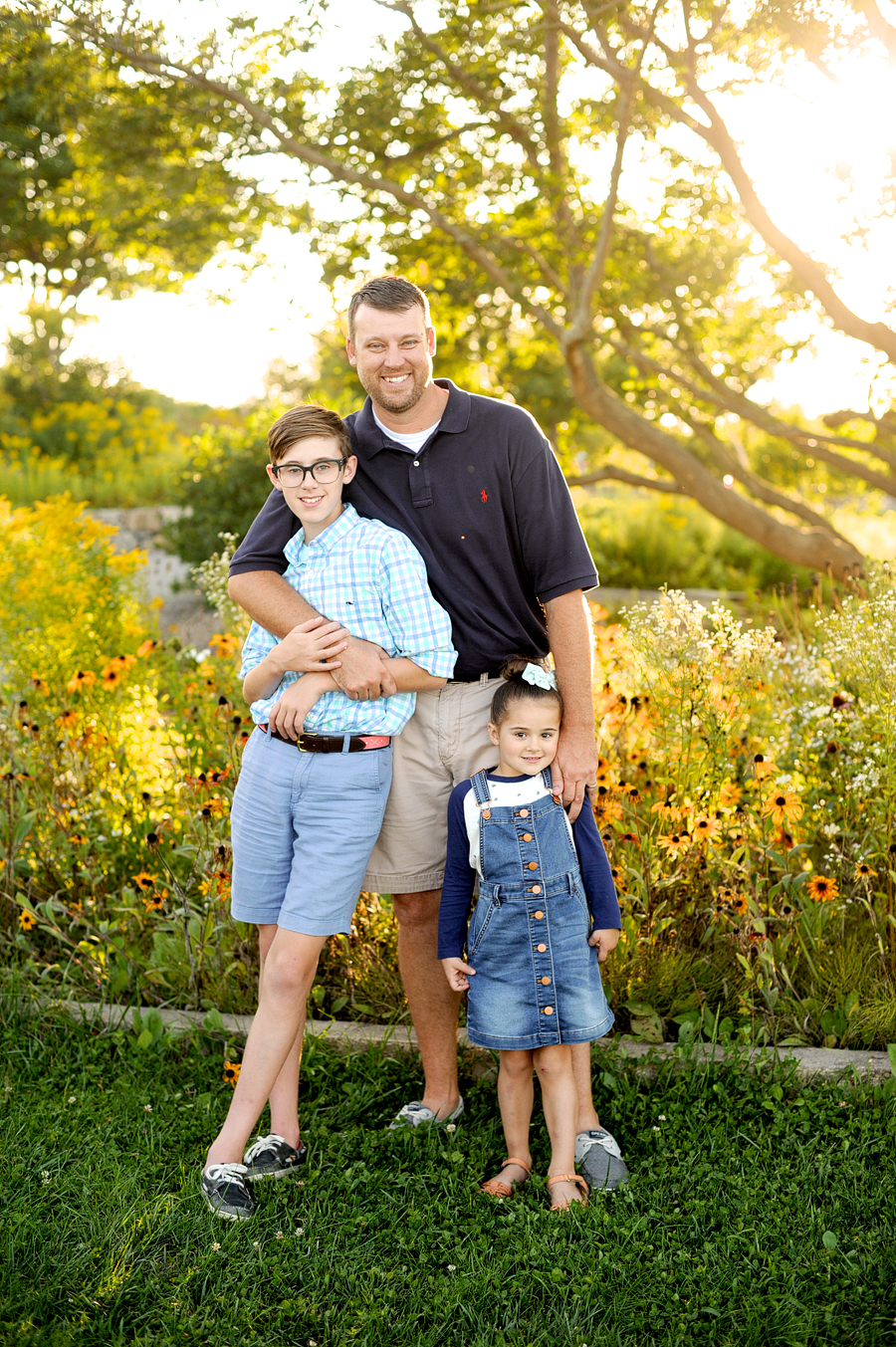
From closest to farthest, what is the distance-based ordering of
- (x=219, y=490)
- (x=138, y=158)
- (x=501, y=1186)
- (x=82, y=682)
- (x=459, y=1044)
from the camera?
(x=501, y=1186) → (x=459, y=1044) → (x=82, y=682) → (x=138, y=158) → (x=219, y=490)

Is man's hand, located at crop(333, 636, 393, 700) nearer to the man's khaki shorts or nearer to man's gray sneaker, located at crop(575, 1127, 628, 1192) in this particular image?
the man's khaki shorts

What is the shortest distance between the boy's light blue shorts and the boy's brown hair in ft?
2.37

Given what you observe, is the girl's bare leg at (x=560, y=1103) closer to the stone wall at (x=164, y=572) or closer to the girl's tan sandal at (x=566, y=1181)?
the girl's tan sandal at (x=566, y=1181)

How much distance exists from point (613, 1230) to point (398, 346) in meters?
2.10

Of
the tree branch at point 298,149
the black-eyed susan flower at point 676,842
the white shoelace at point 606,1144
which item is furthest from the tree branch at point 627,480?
the white shoelace at point 606,1144

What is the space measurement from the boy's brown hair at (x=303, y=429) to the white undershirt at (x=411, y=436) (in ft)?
0.46

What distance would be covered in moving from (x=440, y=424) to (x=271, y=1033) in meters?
1.54

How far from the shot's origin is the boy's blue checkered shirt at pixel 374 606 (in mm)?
2490

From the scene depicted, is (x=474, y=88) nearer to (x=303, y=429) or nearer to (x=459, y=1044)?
(x=303, y=429)

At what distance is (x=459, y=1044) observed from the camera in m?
2.99

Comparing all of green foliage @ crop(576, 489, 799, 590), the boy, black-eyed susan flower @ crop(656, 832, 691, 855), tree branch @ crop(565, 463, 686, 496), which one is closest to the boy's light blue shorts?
the boy

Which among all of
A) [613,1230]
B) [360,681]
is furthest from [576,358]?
[613,1230]

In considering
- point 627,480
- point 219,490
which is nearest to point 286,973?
point 627,480

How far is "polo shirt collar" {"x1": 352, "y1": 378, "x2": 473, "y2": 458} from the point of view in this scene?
8.57 ft
